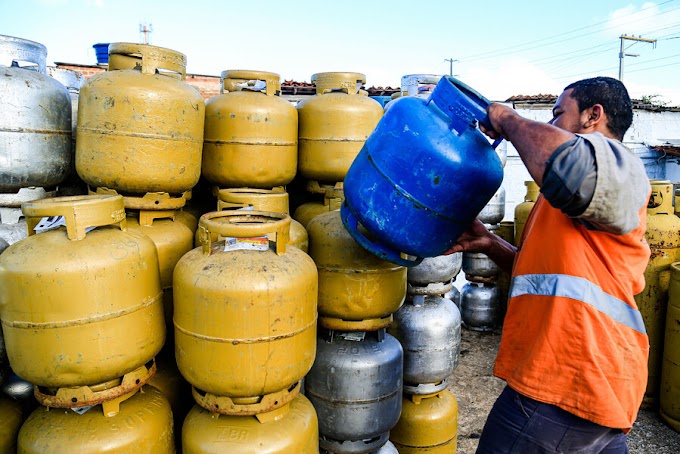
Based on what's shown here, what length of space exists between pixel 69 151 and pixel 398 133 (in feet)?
A: 5.87

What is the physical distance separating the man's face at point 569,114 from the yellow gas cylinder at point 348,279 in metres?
1.09

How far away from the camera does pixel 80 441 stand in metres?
1.97

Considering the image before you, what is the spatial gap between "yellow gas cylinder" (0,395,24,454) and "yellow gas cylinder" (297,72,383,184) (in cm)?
196

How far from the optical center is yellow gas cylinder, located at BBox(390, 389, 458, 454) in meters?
3.33

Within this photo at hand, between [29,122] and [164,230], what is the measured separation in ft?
2.64

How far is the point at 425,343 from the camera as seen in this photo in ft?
11.2

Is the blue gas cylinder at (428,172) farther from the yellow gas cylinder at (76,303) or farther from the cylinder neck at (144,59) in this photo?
the cylinder neck at (144,59)

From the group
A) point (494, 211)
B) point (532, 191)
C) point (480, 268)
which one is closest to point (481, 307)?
point (480, 268)

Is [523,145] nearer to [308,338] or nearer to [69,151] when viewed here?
[308,338]

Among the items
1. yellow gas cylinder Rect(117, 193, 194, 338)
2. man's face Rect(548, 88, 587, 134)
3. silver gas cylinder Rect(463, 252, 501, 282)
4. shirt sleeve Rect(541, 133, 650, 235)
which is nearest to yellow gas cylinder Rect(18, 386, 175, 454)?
yellow gas cylinder Rect(117, 193, 194, 338)

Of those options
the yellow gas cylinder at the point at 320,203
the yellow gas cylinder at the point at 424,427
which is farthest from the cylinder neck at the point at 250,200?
the yellow gas cylinder at the point at 424,427

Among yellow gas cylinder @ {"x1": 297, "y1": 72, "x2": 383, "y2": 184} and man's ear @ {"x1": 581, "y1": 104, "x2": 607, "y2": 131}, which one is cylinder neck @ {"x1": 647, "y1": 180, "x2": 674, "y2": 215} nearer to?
yellow gas cylinder @ {"x1": 297, "y1": 72, "x2": 383, "y2": 184}

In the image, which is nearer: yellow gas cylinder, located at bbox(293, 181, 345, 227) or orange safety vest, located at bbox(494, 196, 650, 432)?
orange safety vest, located at bbox(494, 196, 650, 432)

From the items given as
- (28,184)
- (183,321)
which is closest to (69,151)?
(28,184)
